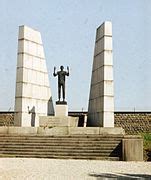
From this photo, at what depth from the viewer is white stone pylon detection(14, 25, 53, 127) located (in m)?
16.3

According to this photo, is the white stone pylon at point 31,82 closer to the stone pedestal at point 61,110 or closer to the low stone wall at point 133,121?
the stone pedestal at point 61,110

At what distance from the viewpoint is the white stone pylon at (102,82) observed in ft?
50.4

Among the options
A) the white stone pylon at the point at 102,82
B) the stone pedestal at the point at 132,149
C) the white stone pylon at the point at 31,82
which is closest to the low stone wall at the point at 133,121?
the white stone pylon at the point at 31,82

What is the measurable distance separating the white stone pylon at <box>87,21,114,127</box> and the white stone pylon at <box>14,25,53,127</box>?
2674 millimetres

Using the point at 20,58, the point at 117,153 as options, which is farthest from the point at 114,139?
the point at 20,58

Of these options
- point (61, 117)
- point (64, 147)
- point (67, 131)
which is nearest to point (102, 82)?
point (61, 117)

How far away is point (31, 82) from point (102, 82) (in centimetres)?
378

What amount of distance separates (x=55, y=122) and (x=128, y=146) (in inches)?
217

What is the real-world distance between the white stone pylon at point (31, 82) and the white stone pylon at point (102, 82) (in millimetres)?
2674

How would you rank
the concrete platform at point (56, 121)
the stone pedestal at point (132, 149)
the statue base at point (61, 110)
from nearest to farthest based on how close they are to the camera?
1. the stone pedestal at point (132, 149)
2. the concrete platform at point (56, 121)
3. the statue base at point (61, 110)

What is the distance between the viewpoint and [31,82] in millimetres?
16953

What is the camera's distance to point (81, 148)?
11.5m

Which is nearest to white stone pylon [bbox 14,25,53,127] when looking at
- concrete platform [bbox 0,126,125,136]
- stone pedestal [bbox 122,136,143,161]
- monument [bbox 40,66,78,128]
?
monument [bbox 40,66,78,128]

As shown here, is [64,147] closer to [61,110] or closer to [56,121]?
[56,121]
